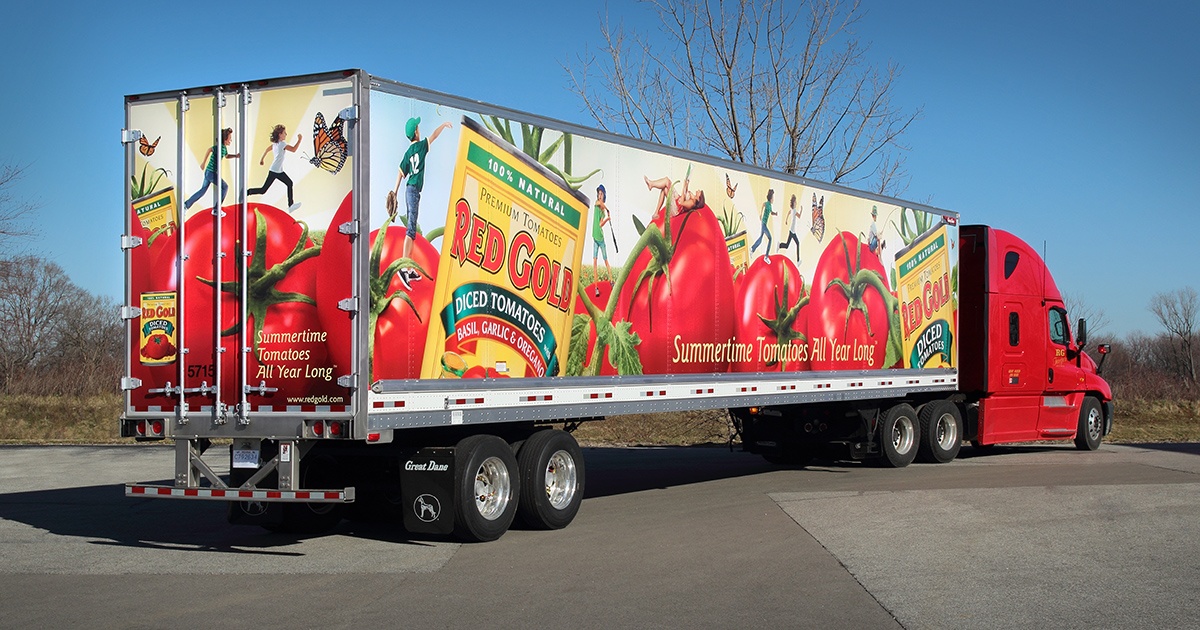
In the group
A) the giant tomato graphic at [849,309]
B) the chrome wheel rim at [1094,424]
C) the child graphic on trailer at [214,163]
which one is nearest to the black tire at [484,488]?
the child graphic on trailer at [214,163]

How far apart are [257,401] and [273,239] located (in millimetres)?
1400

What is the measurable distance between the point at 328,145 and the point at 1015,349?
14.3 m

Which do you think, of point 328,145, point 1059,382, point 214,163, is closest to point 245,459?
point 214,163

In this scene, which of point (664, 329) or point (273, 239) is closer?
point (273, 239)

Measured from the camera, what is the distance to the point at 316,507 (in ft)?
36.7

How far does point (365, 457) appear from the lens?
423 inches

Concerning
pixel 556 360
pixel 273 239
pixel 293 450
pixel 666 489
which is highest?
pixel 273 239

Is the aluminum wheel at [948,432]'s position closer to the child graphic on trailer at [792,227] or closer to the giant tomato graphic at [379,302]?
the child graphic on trailer at [792,227]

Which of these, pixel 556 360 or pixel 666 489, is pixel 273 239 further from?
pixel 666 489

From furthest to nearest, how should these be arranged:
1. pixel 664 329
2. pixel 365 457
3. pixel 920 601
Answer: pixel 664 329 → pixel 365 457 → pixel 920 601

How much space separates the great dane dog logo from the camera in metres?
10.3

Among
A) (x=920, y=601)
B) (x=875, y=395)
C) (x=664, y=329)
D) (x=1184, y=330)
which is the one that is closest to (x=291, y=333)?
(x=664, y=329)

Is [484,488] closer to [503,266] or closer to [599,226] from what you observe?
[503,266]

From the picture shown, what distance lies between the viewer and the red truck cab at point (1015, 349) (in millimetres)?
19781
